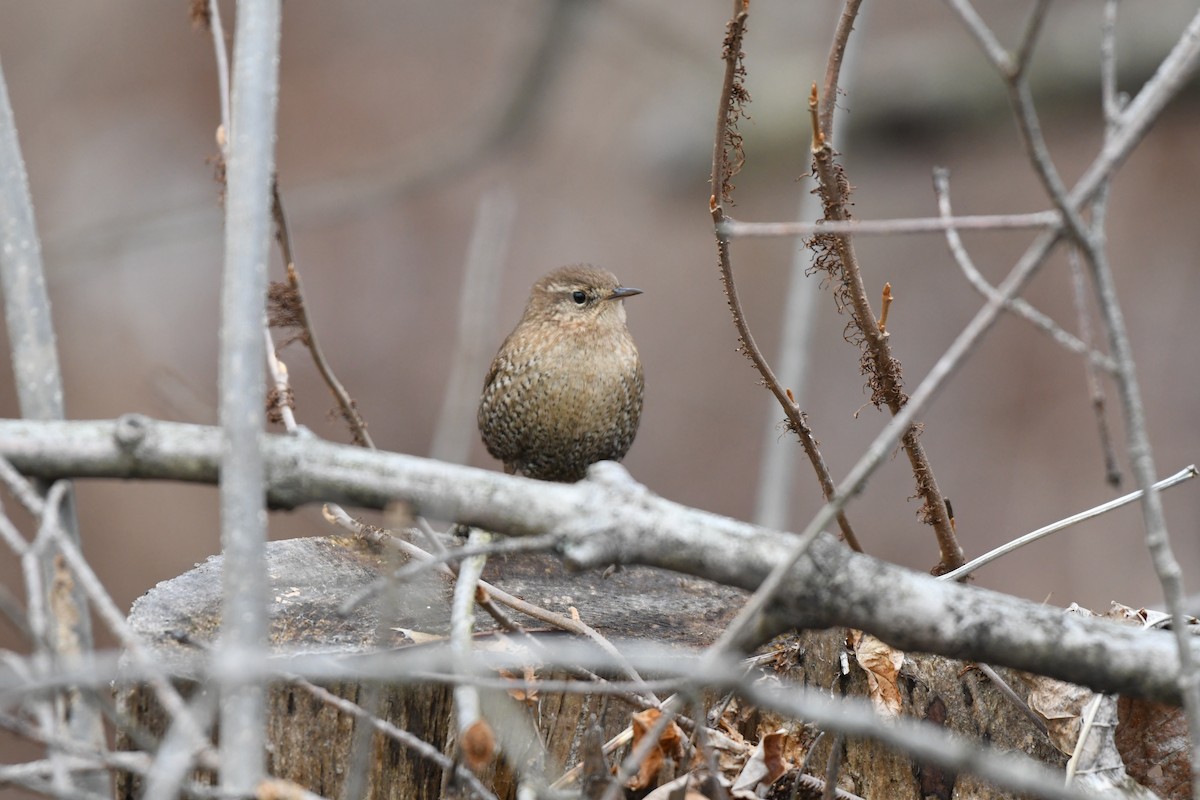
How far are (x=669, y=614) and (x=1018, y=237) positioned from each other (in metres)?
5.47

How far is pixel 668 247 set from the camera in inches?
341

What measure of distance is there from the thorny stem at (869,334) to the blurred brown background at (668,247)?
433 centimetres

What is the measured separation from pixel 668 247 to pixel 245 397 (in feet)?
23.4

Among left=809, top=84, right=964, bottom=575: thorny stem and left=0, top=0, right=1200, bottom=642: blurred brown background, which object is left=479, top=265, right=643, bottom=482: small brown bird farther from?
left=0, top=0, right=1200, bottom=642: blurred brown background

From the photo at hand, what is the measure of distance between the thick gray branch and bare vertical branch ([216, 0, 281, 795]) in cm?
23

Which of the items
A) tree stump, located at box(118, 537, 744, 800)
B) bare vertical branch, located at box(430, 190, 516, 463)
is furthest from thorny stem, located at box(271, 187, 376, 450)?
tree stump, located at box(118, 537, 744, 800)

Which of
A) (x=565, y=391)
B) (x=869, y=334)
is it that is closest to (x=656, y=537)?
(x=869, y=334)

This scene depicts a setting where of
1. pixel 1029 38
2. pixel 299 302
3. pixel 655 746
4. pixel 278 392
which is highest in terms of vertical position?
pixel 299 302

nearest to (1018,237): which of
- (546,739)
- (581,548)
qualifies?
(546,739)

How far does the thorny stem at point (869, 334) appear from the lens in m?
2.38

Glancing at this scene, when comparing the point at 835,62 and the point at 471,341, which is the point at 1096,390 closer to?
the point at 835,62

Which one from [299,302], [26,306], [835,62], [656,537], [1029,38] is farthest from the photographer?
[299,302]

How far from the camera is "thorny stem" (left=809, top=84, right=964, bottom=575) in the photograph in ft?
7.82

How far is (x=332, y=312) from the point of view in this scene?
25.5 ft
